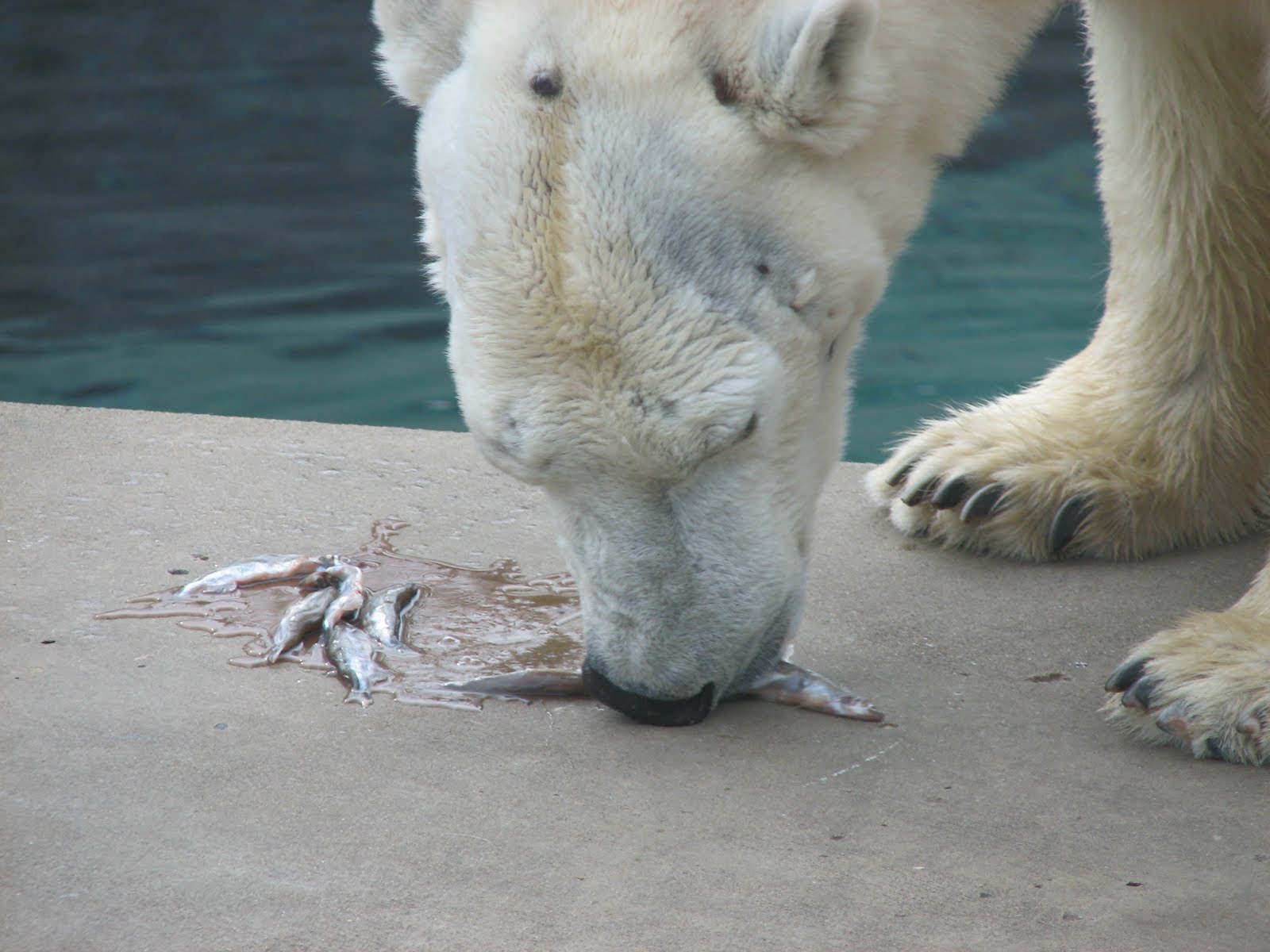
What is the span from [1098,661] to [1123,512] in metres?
0.39

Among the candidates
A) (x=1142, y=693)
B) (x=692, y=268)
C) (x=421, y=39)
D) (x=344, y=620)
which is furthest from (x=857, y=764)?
(x=421, y=39)

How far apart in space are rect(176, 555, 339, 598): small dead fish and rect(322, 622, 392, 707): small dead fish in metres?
0.23

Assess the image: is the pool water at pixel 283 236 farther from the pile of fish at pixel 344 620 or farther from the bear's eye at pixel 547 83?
the bear's eye at pixel 547 83

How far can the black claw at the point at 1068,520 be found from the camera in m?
2.54

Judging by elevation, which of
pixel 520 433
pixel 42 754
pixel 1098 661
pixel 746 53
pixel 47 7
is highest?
pixel 746 53

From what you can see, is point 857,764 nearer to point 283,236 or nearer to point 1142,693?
point 1142,693

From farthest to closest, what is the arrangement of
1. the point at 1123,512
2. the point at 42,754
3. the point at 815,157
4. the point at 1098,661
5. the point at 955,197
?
1. the point at 955,197
2. the point at 1123,512
3. the point at 1098,661
4. the point at 42,754
5. the point at 815,157

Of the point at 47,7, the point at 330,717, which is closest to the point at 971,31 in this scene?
the point at 330,717

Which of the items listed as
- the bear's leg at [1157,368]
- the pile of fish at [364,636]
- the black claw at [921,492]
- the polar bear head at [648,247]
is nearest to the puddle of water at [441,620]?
the pile of fish at [364,636]

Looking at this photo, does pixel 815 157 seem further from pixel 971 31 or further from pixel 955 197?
pixel 955 197

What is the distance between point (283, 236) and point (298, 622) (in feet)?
13.7

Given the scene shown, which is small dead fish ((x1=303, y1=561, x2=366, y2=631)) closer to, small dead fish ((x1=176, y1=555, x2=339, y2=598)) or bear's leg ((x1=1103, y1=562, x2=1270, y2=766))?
small dead fish ((x1=176, y1=555, x2=339, y2=598))

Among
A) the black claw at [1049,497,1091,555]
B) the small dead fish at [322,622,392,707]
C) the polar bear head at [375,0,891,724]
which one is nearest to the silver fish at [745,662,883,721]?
the polar bear head at [375,0,891,724]

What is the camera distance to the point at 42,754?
191 cm
